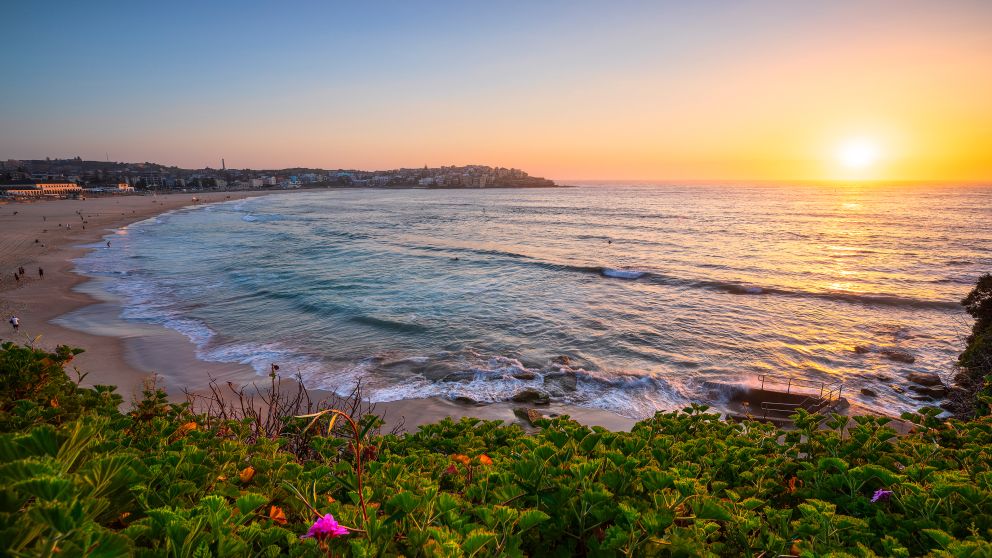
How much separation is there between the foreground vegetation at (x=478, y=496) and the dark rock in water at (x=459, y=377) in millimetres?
9472

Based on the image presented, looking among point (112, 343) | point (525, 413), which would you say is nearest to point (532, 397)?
point (525, 413)

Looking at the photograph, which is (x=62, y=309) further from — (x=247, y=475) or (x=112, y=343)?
(x=247, y=475)

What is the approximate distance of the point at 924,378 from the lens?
1315cm

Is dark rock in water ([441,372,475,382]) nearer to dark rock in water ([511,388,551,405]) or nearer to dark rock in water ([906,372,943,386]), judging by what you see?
dark rock in water ([511,388,551,405])

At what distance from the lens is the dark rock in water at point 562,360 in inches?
568

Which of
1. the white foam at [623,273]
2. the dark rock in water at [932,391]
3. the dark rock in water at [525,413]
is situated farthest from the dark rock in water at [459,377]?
the white foam at [623,273]

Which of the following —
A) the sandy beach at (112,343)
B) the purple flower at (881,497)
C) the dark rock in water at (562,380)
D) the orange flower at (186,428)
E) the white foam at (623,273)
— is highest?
the purple flower at (881,497)

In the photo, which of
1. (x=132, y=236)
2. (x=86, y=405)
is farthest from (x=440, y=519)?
(x=132, y=236)

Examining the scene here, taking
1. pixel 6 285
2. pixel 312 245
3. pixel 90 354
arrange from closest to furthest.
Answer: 1. pixel 90 354
2. pixel 6 285
3. pixel 312 245

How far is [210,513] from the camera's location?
4.95 ft

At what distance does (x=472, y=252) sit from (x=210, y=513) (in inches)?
1399

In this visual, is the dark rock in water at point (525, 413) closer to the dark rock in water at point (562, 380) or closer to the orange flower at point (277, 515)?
the dark rock in water at point (562, 380)

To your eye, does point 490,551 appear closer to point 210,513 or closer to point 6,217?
point 210,513

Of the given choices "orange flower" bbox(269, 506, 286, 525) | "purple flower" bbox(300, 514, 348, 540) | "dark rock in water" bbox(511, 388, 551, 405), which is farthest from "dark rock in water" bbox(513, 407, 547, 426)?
"purple flower" bbox(300, 514, 348, 540)
